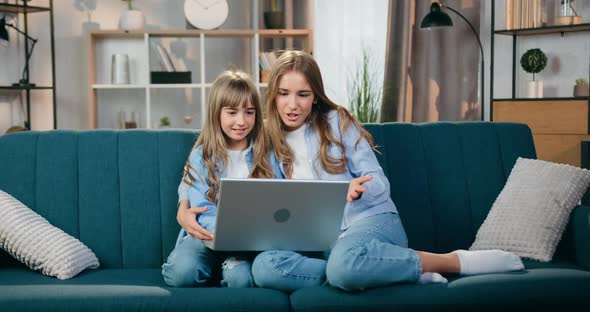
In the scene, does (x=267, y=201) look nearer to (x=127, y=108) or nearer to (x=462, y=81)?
(x=462, y=81)

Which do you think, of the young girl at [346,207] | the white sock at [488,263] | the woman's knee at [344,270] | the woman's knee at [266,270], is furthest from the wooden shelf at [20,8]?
the white sock at [488,263]

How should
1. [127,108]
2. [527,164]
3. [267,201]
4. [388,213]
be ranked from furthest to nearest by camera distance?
[127,108] < [527,164] < [388,213] < [267,201]

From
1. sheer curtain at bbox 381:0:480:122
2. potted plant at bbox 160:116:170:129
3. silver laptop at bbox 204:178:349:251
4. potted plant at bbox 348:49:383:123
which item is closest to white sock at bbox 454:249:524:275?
silver laptop at bbox 204:178:349:251

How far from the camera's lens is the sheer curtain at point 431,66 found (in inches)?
179

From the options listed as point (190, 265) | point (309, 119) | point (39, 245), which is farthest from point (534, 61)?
point (39, 245)

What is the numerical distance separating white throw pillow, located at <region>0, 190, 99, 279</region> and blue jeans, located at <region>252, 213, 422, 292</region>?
56 cm

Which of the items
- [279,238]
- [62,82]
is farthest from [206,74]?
[279,238]

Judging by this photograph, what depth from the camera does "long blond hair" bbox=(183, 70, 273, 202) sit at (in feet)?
7.31

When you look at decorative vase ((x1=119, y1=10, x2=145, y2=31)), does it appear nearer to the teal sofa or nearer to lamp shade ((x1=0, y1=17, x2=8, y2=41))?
lamp shade ((x1=0, y1=17, x2=8, y2=41))

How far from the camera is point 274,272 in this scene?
194 centimetres

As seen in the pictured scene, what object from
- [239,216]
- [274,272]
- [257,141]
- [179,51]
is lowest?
[274,272]

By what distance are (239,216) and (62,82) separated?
4.01 meters

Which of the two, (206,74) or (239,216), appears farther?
(206,74)

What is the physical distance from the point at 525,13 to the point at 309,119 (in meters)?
2.26
